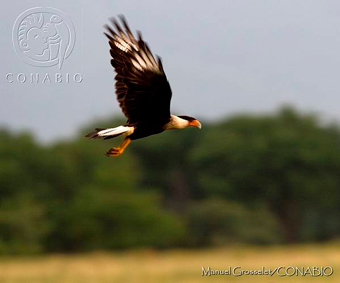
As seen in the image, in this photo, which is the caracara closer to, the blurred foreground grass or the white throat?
the white throat

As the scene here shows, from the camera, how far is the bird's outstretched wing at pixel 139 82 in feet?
19.3

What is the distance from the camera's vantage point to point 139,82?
19.7ft

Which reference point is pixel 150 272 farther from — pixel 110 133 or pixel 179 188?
pixel 179 188

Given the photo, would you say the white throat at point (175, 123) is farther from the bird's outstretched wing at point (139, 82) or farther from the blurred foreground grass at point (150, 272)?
the blurred foreground grass at point (150, 272)

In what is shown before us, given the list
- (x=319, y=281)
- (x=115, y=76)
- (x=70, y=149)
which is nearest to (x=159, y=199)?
(x=70, y=149)

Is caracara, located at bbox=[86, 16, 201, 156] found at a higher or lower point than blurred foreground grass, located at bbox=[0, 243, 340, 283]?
higher

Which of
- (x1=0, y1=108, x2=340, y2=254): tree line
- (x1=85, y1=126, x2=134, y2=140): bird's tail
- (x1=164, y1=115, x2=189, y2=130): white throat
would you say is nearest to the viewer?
(x1=85, y1=126, x2=134, y2=140): bird's tail

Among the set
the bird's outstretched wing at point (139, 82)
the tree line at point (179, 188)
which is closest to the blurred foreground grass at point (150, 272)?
the bird's outstretched wing at point (139, 82)

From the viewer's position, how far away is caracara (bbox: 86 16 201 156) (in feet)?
19.0

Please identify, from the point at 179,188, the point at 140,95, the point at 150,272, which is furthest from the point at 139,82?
the point at 179,188

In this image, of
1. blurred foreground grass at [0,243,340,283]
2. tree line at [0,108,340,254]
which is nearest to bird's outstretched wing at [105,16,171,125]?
blurred foreground grass at [0,243,340,283]

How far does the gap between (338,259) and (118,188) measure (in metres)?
18.6

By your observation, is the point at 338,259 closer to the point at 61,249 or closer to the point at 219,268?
the point at 219,268

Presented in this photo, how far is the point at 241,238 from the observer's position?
35688mm
